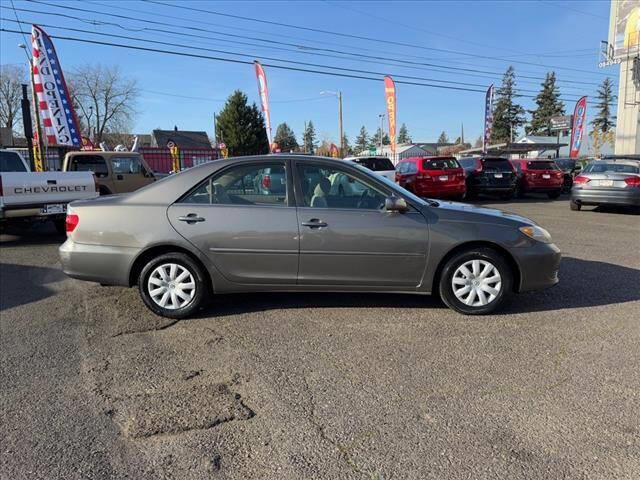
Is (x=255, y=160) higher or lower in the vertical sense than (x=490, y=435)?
higher

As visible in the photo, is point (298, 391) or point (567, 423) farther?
point (298, 391)

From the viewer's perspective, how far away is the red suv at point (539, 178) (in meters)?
18.5

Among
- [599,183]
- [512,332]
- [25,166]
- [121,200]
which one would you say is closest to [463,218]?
[512,332]

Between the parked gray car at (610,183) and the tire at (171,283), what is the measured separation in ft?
40.4

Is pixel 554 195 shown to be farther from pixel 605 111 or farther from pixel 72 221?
pixel 605 111

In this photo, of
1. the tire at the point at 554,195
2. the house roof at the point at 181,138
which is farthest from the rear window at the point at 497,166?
the house roof at the point at 181,138

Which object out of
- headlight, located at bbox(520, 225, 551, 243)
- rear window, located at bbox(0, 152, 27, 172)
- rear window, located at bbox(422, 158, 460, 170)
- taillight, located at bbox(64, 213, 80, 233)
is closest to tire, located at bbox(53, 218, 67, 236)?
rear window, located at bbox(0, 152, 27, 172)

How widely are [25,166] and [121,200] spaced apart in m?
7.00

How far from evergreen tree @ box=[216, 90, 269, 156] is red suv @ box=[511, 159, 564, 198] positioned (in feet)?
146

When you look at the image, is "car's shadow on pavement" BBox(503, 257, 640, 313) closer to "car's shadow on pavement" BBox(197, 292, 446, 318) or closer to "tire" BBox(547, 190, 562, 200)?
"car's shadow on pavement" BBox(197, 292, 446, 318)

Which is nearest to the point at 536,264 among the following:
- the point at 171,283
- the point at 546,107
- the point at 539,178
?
the point at 171,283

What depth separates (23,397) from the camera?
10.8 feet

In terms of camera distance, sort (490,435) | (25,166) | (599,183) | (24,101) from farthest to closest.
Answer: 1. (24,101)
2. (599,183)
3. (25,166)
4. (490,435)

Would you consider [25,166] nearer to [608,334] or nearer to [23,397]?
[23,397]
